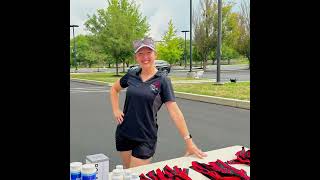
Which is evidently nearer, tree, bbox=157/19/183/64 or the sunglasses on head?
the sunglasses on head

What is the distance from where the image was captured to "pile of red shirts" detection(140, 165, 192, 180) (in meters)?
2.78

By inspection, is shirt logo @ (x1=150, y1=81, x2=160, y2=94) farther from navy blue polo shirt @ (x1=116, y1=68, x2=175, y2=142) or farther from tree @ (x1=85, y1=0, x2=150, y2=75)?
tree @ (x1=85, y1=0, x2=150, y2=75)

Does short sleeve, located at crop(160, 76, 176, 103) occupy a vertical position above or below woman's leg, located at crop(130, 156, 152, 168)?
above

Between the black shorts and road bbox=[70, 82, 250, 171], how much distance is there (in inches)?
87.6

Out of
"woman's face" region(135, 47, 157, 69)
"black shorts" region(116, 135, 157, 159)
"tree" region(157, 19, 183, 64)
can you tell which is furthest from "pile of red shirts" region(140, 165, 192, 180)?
"tree" region(157, 19, 183, 64)

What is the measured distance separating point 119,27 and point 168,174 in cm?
2963

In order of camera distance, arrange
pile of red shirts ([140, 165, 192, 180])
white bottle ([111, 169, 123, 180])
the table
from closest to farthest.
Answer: white bottle ([111, 169, 123, 180]) < pile of red shirts ([140, 165, 192, 180]) < the table

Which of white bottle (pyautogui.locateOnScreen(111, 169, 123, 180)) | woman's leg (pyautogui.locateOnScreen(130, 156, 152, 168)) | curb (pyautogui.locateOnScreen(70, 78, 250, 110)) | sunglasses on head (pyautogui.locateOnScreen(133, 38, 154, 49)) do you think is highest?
sunglasses on head (pyautogui.locateOnScreen(133, 38, 154, 49))

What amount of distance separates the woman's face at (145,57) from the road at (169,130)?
264cm

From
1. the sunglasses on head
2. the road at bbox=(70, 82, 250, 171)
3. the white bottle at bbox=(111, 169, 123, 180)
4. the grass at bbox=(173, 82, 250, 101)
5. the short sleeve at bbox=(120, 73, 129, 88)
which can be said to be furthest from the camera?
the grass at bbox=(173, 82, 250, 101)

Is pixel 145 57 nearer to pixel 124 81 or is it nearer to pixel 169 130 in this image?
pixel 124 81

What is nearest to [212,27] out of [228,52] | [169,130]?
[228,52]
